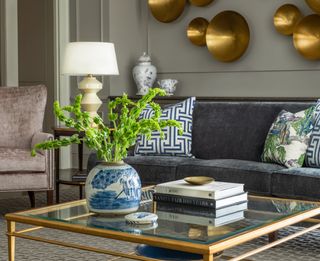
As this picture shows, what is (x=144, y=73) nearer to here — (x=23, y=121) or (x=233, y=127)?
(x=23, y=121)

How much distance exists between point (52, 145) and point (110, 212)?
1.09 ft

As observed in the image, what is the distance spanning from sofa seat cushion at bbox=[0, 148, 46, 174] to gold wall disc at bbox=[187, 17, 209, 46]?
2.27 meters

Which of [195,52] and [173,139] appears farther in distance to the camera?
[195,52]

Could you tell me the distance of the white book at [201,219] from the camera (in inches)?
89.4

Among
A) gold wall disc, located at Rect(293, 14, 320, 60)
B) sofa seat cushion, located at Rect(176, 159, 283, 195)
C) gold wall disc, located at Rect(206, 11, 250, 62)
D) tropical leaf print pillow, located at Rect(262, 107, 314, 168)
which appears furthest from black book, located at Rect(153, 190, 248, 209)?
gold wall disc, located at Rect(206, 11, 250, 62)

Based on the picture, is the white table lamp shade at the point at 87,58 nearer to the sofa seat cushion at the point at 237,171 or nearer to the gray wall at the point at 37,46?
the sofa seat cushion at the point at 237,171

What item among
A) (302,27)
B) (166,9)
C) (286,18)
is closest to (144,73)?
(166,9)

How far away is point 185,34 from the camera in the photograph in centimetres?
614

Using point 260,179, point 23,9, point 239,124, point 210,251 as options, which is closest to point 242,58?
point 239,124

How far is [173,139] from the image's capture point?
4.31m

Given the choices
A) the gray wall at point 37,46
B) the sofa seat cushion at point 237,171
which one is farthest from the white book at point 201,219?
the gray wall at point 37,46

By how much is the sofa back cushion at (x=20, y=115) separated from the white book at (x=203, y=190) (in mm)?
2250

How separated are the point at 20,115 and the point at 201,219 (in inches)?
104

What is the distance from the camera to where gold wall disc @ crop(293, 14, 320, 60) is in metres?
5.24
